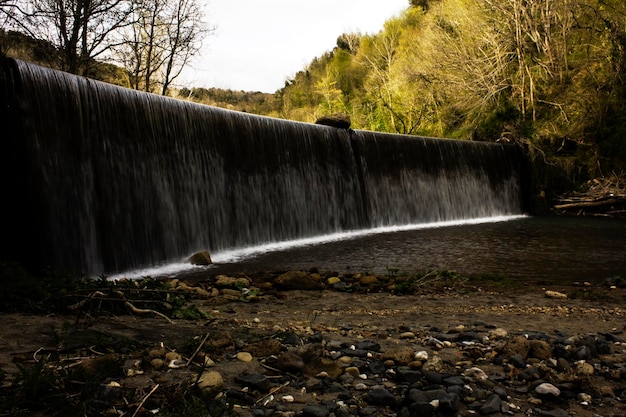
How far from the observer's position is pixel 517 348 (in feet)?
11.8

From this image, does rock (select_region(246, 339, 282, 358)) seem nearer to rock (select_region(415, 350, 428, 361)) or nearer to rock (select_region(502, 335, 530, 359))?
rock (select_region(415, 350, 428, 361))

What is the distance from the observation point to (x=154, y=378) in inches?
110

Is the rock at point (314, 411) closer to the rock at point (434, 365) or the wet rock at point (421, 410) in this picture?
the wet rock at point (421, 410)

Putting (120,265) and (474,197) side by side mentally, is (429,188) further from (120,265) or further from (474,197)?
(120,265)

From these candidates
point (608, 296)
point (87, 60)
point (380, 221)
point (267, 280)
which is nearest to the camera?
point (608, 296)

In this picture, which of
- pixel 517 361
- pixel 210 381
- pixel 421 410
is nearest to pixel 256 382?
pixel 210 381

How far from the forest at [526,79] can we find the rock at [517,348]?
15.1 m

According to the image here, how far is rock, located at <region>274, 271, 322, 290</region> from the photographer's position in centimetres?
696

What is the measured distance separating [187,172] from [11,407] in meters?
8.60

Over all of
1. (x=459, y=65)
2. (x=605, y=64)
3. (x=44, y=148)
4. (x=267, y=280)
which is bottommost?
(x=267, y=280)

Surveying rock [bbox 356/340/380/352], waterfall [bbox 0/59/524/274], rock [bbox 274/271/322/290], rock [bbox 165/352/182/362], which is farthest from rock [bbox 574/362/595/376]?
waterfall [bbox 0/59/524/274]

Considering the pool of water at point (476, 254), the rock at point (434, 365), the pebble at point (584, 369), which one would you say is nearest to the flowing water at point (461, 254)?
the pool of water at point (476, 254)

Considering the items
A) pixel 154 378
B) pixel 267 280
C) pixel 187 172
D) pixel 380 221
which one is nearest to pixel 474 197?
pixel 380 221

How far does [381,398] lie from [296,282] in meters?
4.30
